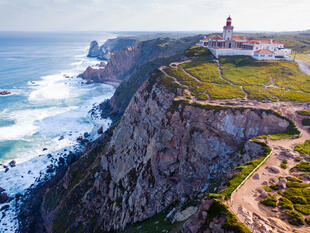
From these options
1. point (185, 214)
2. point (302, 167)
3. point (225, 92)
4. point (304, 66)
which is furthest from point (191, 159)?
point (304, 66)

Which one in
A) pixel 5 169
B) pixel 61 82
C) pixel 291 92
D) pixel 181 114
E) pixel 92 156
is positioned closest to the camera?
pixel 181 114

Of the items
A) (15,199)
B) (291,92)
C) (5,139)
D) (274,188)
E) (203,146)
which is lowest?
(15,199)

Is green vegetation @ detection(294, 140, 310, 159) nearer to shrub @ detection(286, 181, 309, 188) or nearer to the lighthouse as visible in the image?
shrub @ detection(286, 181, 309, 188)

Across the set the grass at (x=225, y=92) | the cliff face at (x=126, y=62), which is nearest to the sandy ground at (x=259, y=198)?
the grass at (x=225, y=92)

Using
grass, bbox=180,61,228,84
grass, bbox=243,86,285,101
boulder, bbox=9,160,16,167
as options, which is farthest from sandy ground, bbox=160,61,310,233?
boulder, bbox=9,160,16,167

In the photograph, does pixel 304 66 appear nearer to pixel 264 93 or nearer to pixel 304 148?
pixel 264 93

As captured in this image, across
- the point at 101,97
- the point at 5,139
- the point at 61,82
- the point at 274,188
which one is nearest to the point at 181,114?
the point at 274,188

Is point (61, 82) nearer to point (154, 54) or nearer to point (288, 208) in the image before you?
point (154, 54)
